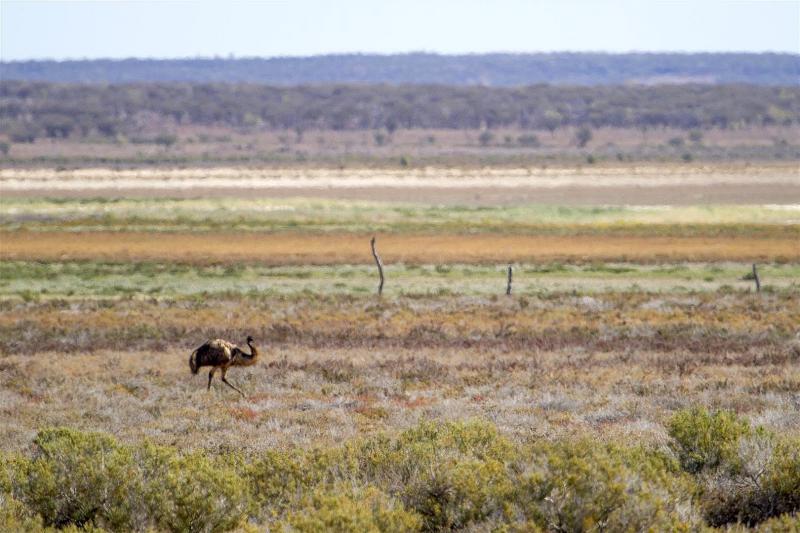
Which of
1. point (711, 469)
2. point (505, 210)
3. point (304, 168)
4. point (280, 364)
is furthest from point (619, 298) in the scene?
point (304, 168)

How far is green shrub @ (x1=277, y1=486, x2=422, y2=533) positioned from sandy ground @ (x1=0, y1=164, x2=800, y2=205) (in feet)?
212

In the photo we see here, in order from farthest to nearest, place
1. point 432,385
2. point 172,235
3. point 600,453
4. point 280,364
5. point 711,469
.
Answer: point 172,235 → point 280,364 → point 432,385 → point 711,469 → point 600,453

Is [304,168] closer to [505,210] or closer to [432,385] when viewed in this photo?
[505,210]

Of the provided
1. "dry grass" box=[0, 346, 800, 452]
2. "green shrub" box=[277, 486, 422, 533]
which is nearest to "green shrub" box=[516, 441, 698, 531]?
"green shrub" box=[277, 486, 422, 533]

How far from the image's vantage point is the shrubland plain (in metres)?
Result: 9.72

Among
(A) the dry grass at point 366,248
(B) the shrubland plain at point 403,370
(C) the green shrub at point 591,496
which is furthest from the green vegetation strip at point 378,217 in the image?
(C) the green shrub at point 591,496

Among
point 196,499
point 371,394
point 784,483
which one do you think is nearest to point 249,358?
point 371,394

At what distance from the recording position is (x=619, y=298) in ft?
108

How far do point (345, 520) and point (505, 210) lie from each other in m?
57.9

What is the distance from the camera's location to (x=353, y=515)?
8.53 meters

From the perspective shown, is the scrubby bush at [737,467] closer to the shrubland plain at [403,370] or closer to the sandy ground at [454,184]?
the shrubland plain at [403,370]

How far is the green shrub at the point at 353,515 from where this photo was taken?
8469 mm

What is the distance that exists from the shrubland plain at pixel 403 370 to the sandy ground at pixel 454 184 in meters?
13.1

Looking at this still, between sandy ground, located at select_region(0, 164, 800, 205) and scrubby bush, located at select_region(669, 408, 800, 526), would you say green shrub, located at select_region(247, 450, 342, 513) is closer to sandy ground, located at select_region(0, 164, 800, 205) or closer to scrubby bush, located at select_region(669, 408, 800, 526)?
scrubby bush, located at select_region(669, 408, 800, 526)
